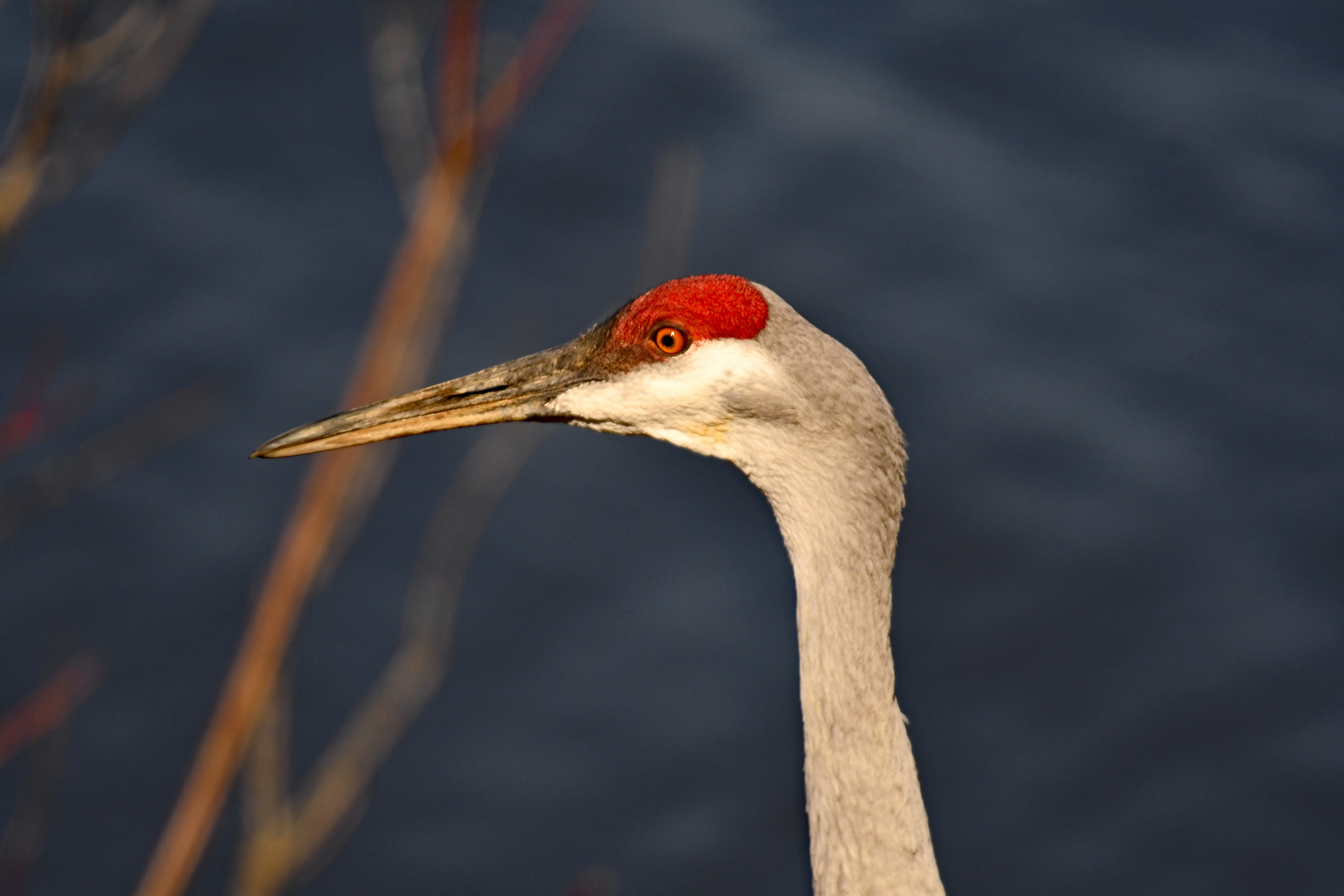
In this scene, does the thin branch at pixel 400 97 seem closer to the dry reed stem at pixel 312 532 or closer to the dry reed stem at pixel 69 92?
the dry reed stem at pixel 69 92

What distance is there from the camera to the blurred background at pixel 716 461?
23.7 ft

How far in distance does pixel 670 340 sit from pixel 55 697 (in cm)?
313

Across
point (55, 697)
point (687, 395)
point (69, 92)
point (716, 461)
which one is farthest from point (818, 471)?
point (716, 461)

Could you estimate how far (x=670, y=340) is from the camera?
3.68 m

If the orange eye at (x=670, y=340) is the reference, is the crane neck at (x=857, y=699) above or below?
below

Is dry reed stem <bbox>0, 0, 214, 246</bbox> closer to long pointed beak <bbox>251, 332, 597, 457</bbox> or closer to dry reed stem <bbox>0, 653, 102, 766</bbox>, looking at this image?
long pointed beak <bbox>251, 332, 597, 457</bbox>

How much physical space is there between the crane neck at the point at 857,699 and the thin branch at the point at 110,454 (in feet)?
15.4

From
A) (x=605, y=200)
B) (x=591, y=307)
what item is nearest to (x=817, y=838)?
(x=591, y=307)

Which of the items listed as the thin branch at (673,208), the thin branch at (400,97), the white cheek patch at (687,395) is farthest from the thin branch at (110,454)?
the white cheek patch at (687,395)

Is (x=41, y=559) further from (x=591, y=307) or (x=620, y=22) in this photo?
(x=620, y=22)

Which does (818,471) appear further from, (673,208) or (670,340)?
(673,208)

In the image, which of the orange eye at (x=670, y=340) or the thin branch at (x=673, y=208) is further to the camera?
the thin branch at (x=673, y=208)

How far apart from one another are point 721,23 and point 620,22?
2.24ft

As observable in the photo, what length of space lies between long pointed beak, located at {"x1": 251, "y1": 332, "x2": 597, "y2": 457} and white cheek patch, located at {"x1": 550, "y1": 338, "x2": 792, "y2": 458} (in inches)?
2.2
